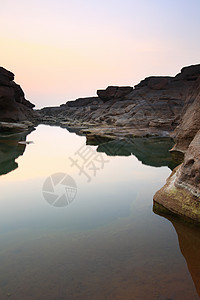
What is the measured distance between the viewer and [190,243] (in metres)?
4.13

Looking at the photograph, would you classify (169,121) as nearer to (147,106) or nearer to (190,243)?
(147,106)

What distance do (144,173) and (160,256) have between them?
264 inches

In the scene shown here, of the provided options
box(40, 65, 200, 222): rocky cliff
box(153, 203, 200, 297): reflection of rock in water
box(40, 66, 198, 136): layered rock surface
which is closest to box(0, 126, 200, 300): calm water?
box(153, 203, 200, 297): reflection of rock in water

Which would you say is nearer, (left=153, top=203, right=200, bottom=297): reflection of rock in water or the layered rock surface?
(left=153, top=203, right=200, bottom=297): reflection of rock in water

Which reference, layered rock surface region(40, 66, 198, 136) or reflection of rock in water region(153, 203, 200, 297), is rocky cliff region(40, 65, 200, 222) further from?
reflection of rock in water region(153, 203, 200, 297)

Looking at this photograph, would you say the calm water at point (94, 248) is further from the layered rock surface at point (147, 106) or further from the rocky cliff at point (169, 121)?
the layered rock surface at point (147, 106)

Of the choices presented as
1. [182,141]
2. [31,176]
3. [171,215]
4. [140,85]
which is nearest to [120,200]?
[171,215]

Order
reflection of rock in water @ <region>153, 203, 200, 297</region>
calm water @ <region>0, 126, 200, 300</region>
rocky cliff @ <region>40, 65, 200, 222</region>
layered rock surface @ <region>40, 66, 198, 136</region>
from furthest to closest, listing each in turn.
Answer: layered rock surface @ <region>40, 66, 198, 136</region> → rocky cliff @ <region>40, 65, 200, 222</region> → reflection of rock in water @ <region>153, 203, 200, 297</region> → calm water @ <region>0, 126, 200, 300</region>

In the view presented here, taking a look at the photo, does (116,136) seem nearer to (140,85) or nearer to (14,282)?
(14,282)

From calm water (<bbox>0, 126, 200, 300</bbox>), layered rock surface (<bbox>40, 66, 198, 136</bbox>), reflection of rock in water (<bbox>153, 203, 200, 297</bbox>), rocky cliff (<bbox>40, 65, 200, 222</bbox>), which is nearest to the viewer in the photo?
calm water (<bbox>0, 126, 200, 300</bbox>)

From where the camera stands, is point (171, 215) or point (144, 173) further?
point (144, 173)

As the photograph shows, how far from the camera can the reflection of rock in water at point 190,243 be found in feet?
10.9

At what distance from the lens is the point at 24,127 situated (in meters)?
31.4

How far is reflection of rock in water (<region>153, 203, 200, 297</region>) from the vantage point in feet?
10.9
